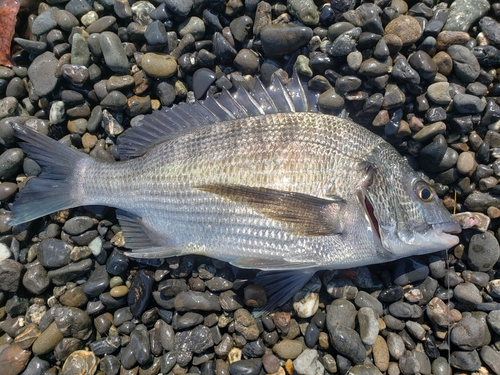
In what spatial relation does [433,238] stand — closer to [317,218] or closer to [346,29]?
[317,218]

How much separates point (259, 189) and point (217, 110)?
0.96m

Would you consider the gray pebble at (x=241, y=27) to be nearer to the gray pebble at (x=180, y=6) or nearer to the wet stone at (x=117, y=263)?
the gray pebble at (x=180, y=6)

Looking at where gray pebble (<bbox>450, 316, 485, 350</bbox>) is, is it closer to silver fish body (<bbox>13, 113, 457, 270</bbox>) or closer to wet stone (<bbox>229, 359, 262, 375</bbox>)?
silver fish body (<bbox>13, 113, 457, 270</bbox>)

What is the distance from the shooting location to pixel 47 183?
3314 millimetres

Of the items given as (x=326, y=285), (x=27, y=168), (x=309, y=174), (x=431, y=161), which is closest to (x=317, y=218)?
(x=309, y=174)

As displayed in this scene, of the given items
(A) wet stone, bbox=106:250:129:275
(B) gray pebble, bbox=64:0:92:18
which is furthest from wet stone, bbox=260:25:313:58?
(A) wet stone, bbox=106:250:129:275

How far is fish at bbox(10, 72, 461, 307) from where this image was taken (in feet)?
8.84

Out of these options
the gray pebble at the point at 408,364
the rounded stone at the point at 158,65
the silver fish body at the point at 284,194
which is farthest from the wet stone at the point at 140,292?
the gray pebble at the point at 408,364

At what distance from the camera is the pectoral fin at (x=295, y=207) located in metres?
2.68

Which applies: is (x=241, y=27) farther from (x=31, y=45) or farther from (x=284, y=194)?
(x=31, y=45)

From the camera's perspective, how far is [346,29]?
305cm

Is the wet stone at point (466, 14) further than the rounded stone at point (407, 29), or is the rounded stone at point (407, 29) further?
the wet stone at point (466, 14)

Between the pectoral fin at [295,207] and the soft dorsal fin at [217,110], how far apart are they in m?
0.81

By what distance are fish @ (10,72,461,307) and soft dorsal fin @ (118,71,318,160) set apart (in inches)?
0.4
